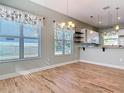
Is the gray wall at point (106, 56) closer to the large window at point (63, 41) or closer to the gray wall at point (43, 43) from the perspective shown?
the large window at point (63, 41)

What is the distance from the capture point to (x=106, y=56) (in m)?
4.71

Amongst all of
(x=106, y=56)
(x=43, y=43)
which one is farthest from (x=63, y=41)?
(x=106, y=56)

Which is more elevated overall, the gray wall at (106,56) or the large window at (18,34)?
the large window at (18,34)

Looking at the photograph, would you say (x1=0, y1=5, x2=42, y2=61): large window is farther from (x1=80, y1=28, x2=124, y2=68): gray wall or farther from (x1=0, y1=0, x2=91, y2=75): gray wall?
(x1=80, y1=28, x2=124, y2=68): gray wall

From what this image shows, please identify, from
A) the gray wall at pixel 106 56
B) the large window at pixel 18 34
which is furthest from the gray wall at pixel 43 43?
the gray wall at pixel 106 56

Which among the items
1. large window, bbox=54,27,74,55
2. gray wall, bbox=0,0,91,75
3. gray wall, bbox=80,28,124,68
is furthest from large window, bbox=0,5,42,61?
gray wall, bbox=80,28,124,68

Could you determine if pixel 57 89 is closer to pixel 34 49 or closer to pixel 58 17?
pixel 34 49

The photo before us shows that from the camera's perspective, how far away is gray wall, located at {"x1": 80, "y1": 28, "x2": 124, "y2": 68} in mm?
4277

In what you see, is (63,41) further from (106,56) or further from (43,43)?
(106,56)

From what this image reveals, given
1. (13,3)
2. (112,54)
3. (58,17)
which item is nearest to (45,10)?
(58,17)

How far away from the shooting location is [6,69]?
3.12m

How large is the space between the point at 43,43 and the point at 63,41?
4.56 ft

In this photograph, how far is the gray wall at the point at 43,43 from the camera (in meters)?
3.23

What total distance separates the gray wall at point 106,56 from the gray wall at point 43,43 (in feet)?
4.04
